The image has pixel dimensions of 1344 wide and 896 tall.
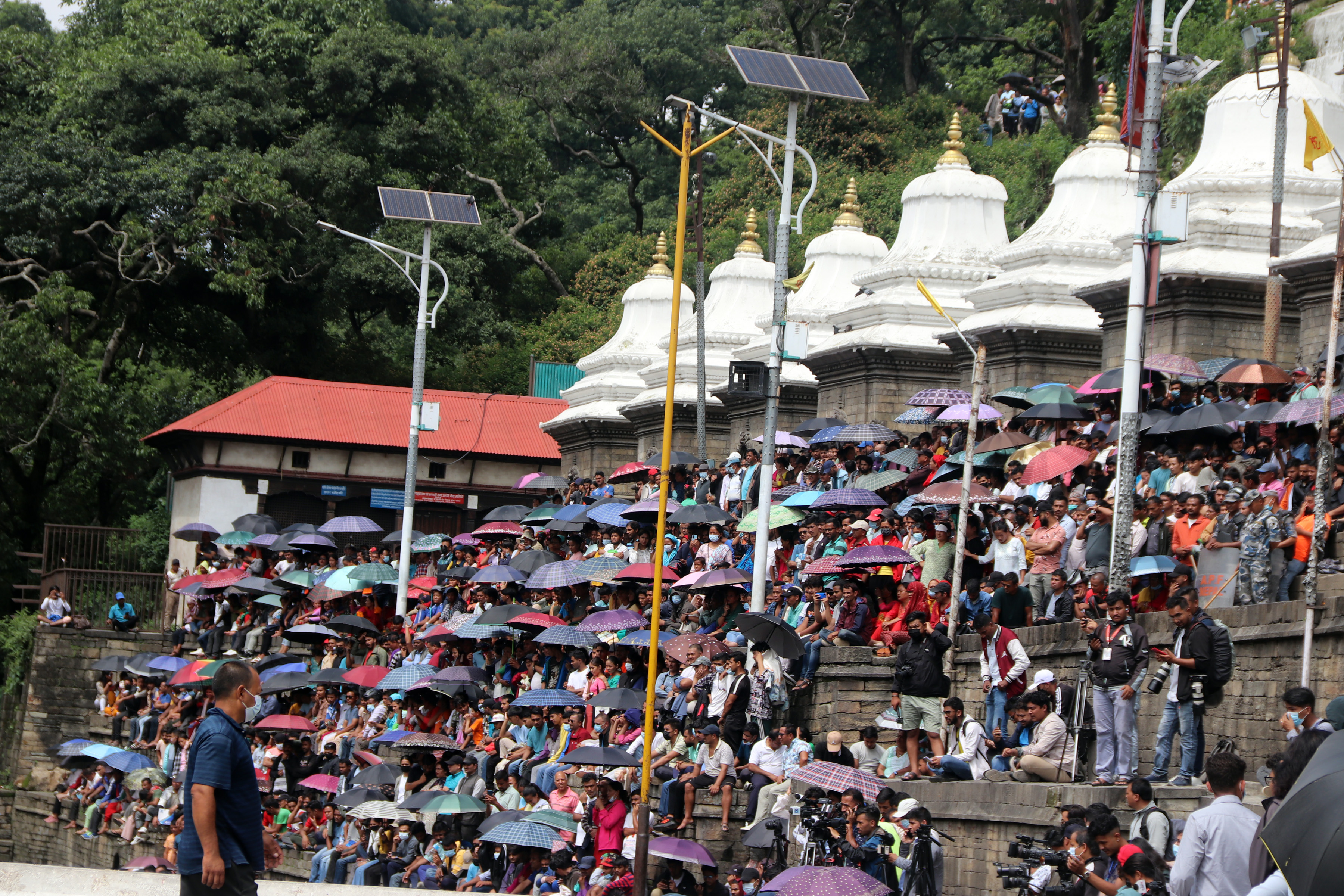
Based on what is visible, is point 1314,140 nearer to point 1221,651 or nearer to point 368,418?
point 1221,651

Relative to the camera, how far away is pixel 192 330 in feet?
159

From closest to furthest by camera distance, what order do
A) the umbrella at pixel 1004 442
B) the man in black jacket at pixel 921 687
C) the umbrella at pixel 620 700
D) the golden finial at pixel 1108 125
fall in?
the man in black jacket at pixel 921 687
the umbrella at pixel 620 700
the umbrella at pixel 1004 442
the golden finial at pixel 1108 125

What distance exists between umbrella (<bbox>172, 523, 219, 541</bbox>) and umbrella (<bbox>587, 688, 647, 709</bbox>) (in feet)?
62.3

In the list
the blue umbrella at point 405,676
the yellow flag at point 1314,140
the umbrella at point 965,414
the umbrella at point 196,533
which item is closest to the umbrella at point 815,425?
the umbrella at point 965,414

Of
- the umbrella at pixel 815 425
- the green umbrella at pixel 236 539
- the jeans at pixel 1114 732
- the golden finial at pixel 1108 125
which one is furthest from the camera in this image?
the green umbrella at pixel 236 539

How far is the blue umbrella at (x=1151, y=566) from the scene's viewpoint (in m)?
14.5

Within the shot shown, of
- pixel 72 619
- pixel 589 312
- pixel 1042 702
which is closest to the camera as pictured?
pixel 1042 702

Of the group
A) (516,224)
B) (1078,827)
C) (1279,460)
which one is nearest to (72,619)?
(516,224)

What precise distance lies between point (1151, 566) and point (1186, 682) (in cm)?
208

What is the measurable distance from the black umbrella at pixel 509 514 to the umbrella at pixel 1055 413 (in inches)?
494

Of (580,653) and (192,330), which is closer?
(580,653)

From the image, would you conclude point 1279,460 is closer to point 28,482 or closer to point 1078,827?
point 1078,827

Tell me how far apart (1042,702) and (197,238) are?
3428 cm

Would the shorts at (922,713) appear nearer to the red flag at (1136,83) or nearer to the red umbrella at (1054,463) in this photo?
the red umbrella at (1054,463)
